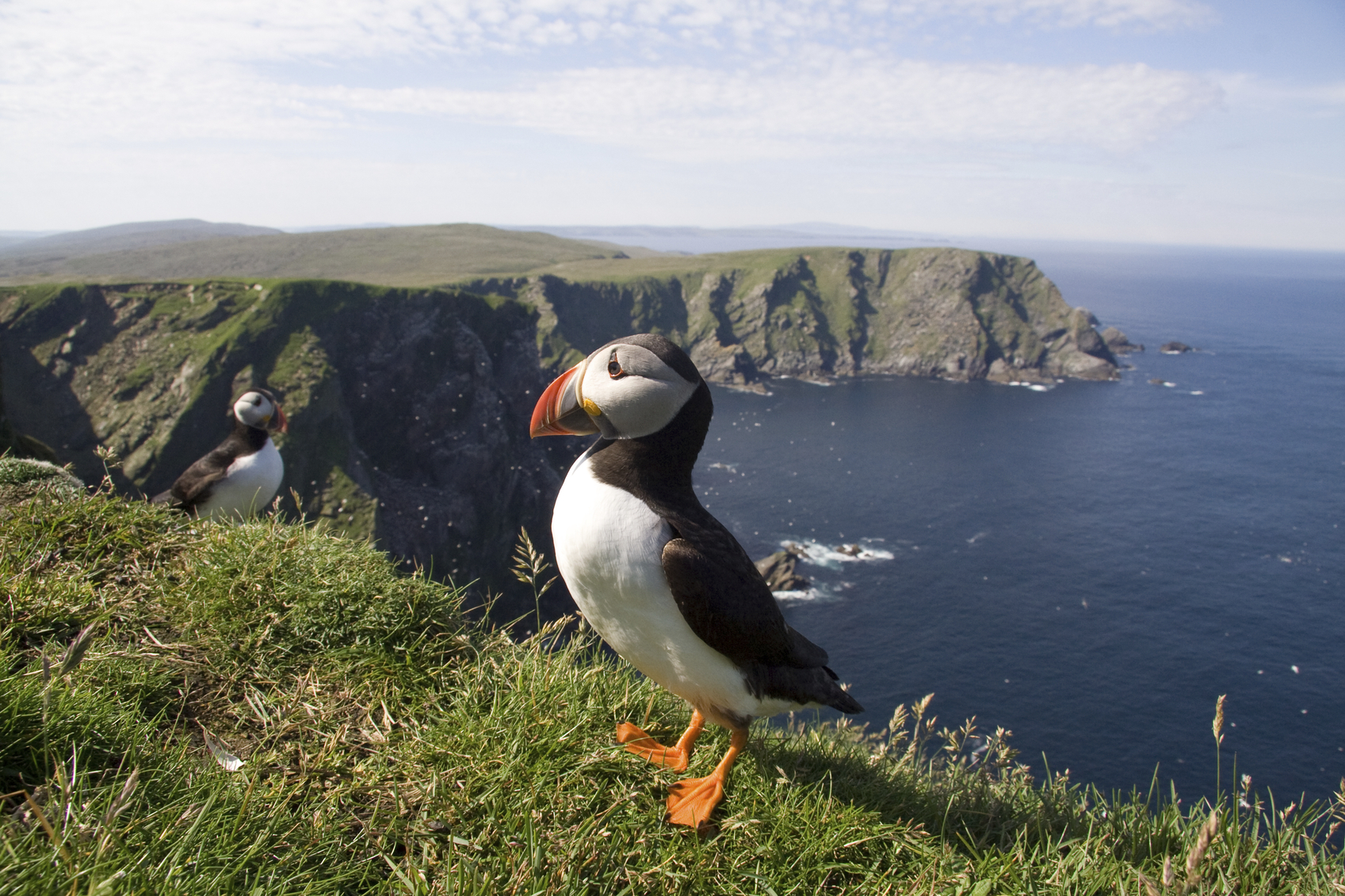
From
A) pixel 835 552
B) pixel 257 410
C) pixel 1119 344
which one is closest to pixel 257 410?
pixel 257 410

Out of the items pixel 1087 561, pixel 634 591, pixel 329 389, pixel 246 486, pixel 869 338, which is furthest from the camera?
pixel 869 338

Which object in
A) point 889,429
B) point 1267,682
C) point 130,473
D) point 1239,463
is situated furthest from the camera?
point 889,429

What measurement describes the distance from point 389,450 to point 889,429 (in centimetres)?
8190

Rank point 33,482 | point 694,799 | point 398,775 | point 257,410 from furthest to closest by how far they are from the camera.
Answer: point 257,410 → point 33,482 → point 694,799 → point 398,775

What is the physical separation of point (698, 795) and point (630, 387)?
245 cm

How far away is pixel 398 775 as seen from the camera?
3988 mm

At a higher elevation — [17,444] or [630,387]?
[630,387]

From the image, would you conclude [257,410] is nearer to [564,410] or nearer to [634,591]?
[564,410]

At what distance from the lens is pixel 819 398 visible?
153 metres

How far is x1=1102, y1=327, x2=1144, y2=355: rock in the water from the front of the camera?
18712 cm

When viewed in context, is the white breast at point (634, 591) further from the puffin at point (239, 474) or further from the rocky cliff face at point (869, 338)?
the rocky cliff face at point (869, 338)

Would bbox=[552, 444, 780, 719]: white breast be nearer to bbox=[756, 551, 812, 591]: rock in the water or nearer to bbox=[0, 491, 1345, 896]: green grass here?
bbox=[0, 491, 1345, 896]: green grass

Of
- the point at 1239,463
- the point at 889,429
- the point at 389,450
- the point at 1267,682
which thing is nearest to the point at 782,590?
the point at 1267,682

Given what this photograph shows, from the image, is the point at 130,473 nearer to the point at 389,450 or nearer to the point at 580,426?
the point at 389,450
